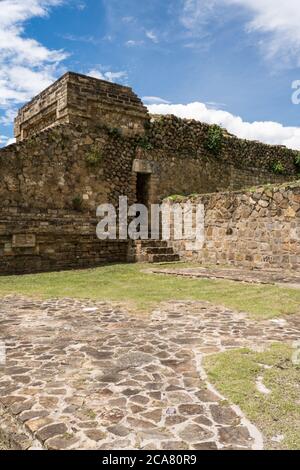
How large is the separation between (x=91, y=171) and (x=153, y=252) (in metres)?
3.74

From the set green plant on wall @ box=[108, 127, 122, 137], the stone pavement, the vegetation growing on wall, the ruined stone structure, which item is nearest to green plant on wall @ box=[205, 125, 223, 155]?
the ruined stone structure

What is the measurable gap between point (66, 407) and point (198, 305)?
4286 mm

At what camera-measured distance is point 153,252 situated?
14.2 meters

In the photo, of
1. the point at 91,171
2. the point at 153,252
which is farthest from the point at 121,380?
the point at 91,171

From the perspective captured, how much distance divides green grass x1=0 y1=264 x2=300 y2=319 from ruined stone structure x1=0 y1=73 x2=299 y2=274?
73.3 inches

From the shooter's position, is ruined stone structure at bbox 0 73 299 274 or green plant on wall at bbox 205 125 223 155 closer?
ruined stone structure at bbox 0 73 299 274

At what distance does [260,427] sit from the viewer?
2.82m

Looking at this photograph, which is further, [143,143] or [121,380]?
[143,143]

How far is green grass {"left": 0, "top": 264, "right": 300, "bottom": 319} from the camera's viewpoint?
23.3ft

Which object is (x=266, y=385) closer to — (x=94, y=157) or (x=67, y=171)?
(x=67, y=171)

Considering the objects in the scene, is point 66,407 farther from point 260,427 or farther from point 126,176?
point 126,176

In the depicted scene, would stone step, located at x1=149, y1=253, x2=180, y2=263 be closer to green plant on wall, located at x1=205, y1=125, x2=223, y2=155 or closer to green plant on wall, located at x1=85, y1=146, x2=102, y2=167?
green plant on wall, located at x1=85, y1=146, x2=102, y2=167

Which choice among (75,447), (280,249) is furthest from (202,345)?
(280,249)

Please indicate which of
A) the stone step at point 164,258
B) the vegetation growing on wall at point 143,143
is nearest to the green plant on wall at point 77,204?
the stone step at point 164,258
